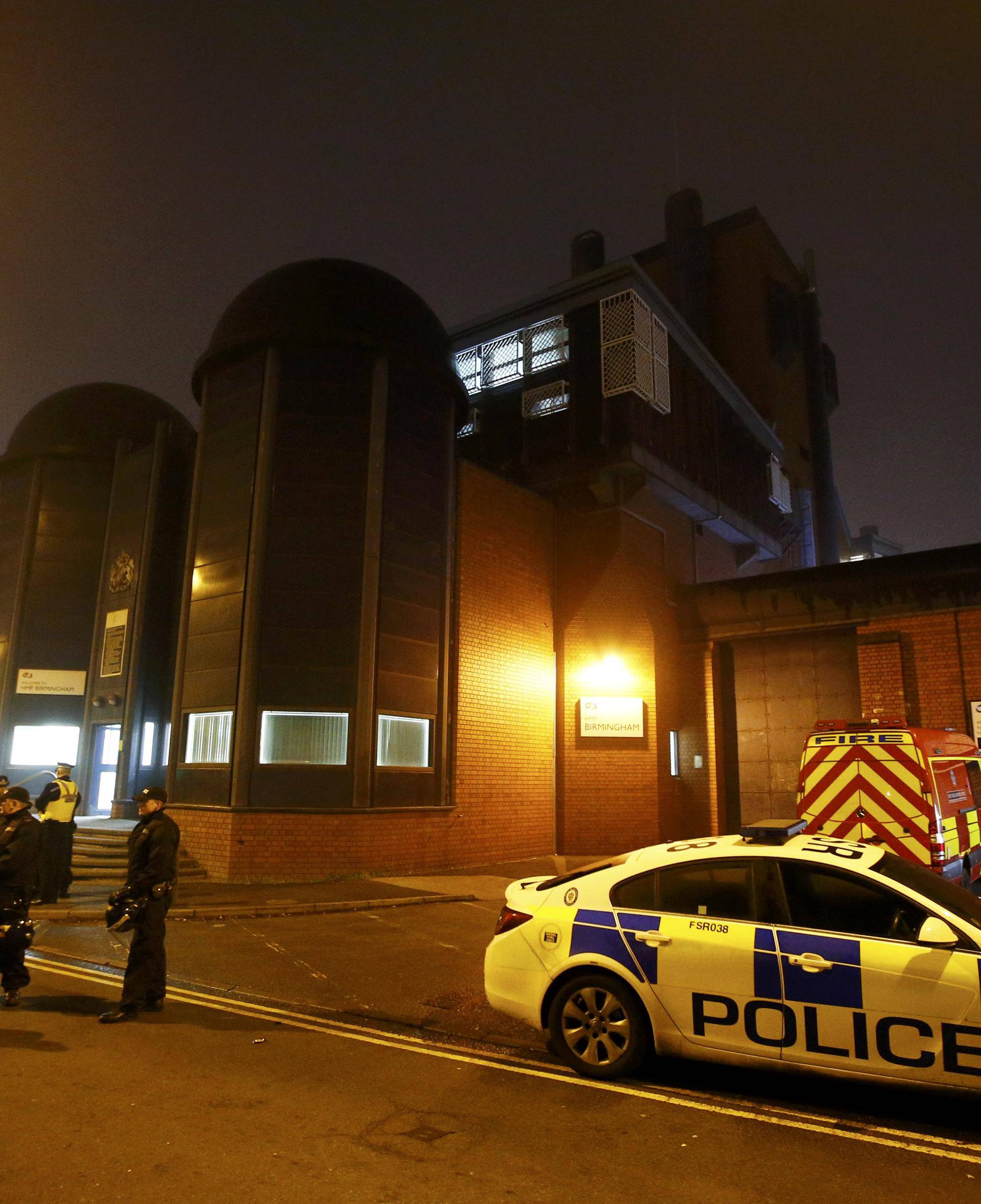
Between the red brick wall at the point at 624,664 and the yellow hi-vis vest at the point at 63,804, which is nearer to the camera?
the yellow hi-vis vest at the point at 63,804

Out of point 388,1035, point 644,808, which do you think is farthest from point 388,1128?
point 644,808

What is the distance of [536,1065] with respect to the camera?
5.44m

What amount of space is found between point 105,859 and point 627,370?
47.0 feet

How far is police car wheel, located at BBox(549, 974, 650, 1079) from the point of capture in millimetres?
5043

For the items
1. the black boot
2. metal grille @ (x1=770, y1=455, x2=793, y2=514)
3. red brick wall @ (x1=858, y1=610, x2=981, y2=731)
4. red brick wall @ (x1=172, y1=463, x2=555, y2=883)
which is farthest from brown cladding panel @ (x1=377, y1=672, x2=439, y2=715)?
metal grille @ (x1=770, y1=455, x2=793, y2=514)

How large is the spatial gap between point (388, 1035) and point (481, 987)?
1.56 m

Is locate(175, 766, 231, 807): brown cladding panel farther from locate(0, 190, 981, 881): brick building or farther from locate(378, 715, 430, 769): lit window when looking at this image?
locate(378, 715, 430, 769): lit window

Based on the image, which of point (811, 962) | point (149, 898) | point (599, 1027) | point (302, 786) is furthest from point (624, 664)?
point (811, 962)

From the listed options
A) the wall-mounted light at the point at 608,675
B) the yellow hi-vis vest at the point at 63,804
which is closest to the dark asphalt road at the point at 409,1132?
the yellow hi-vis vest at the point at 63,804

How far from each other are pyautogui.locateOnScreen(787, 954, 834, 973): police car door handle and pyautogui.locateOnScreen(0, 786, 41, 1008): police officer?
5765 millimetres

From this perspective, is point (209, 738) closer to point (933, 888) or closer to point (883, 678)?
point (883, 678)

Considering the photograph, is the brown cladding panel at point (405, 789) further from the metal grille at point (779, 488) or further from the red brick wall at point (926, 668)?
the metal grille at point (779, 488)

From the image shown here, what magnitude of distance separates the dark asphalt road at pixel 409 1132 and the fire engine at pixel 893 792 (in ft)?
19.0

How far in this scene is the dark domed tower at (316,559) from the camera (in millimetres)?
14477
